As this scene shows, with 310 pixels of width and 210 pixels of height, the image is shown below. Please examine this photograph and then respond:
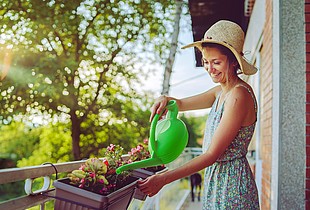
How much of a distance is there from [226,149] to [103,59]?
10.8 meters

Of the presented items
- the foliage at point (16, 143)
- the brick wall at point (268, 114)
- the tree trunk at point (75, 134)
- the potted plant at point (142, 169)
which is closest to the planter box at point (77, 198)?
the potted plant at point (142, 169)

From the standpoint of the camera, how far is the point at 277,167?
88.1 inches

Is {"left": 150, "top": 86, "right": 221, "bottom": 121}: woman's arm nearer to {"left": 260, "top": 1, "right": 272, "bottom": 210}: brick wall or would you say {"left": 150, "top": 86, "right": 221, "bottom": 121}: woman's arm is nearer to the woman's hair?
the woman's hair

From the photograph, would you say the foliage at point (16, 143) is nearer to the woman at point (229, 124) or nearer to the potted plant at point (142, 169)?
the potted plant at point (142, 169)

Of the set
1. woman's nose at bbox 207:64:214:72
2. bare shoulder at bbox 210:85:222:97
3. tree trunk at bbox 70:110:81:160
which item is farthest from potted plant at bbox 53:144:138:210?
tree trunk at bbox 70:110:81:160

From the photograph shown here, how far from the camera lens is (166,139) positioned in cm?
138

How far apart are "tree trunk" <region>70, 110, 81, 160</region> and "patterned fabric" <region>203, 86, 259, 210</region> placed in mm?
10920

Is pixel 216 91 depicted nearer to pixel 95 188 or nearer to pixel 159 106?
pixel 159 106

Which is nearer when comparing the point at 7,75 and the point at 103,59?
the point at 7,75

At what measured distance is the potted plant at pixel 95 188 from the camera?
3.68 feet

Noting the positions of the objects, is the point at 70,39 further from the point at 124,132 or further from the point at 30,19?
the point at 124,132

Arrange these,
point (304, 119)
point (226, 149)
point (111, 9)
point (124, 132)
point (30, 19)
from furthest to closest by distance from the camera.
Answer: point (124, 132) → point (111, 9) → point (30, 19) → point (304, 119) → point (226, 149)

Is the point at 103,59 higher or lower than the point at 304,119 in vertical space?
higher

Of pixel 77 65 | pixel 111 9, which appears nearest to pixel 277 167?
pixel 77 65
